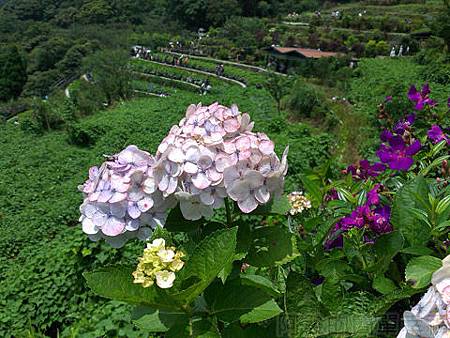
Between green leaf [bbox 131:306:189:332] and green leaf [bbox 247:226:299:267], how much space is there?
246 millimetres

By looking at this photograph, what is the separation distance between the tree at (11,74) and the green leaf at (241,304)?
39.4 metres

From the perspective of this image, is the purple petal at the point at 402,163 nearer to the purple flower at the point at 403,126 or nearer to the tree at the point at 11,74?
the purple flower at the point at 403,126

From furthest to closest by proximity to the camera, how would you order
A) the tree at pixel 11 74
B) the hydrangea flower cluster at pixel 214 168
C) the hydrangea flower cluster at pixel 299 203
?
the tree at pixel 11 74
the hydrangea flower cluster at pixel 299 203
the hydrangea flower cluster at pixel 214 168

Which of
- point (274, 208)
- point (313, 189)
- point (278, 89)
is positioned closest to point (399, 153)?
point (313, 189)

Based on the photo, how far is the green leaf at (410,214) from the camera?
112cm

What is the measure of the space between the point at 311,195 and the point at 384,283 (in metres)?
0.58

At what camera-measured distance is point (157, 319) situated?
929mm

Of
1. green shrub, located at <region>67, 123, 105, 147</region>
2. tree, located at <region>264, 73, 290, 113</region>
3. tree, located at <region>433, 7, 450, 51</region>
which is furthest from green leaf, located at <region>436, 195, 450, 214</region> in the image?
tree, located at <region>433, 7, 450, 51</region>

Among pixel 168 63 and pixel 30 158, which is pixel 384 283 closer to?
pixel 30 158

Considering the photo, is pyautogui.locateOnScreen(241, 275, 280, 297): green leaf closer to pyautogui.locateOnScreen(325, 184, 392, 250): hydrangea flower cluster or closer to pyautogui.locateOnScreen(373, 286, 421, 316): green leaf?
pyautogui.locateOnScreen(373, 286, 421, 316): green leaf

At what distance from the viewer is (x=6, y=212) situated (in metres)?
7.25

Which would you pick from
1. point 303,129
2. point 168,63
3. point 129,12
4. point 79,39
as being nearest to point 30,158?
point 303,129

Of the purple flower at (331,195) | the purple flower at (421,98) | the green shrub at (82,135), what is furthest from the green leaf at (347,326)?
the green shrub at (82,135)

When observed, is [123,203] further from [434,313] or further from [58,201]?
[58,201]
